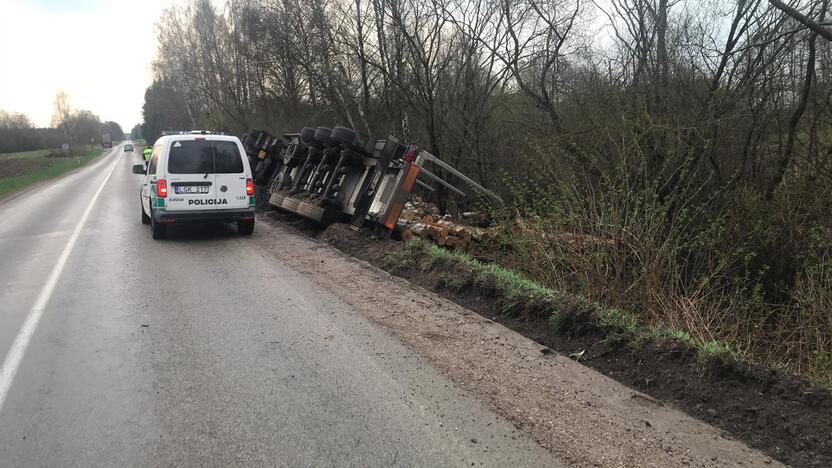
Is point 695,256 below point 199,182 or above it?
below

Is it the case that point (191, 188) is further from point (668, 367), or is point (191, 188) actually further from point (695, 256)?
point (668, 367)

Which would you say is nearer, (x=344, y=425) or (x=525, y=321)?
(x=344, y=425)

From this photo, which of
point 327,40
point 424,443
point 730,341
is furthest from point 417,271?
point 327,40

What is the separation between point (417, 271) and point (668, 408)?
4.34 meters

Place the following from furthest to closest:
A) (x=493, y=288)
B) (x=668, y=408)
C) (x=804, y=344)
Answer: (x=493, y=288) < (x=804, y=344) < (x=668, y=408)

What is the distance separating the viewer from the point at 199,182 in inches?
413

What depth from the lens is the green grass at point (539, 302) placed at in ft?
15.0

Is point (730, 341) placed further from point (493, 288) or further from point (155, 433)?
point (155, 433)

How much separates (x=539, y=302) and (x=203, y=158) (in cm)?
754

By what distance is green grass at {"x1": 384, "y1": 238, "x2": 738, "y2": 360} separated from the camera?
458 cm

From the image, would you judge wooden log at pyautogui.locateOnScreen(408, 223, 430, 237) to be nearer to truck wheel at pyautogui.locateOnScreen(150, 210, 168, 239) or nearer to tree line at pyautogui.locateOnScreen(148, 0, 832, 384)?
tree line at pyautogui.locateOnScreen(148, 0, 832, 384)

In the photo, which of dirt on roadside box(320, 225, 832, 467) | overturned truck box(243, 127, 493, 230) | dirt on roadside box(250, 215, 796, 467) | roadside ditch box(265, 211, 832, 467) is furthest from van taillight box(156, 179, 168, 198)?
dirt on roadside box(320, 225, 832, 467)

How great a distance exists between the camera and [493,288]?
6328 mm

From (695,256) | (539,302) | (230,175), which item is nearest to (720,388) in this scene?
(539,302)
